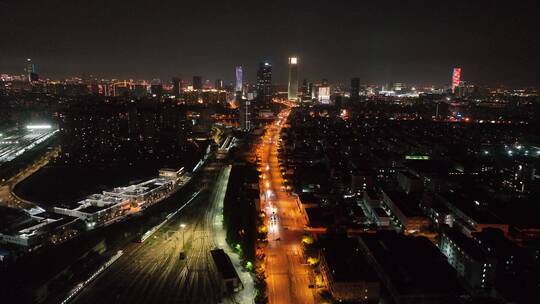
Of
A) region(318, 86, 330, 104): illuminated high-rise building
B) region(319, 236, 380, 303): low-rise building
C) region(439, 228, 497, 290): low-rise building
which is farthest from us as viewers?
region(318, 86, 330, 104): illuminated high-rise building

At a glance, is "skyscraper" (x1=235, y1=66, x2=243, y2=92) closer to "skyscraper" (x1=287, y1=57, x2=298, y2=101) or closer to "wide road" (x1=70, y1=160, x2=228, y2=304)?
"skyscraper" (x1=287, y1=57, x2=298, y2=101)

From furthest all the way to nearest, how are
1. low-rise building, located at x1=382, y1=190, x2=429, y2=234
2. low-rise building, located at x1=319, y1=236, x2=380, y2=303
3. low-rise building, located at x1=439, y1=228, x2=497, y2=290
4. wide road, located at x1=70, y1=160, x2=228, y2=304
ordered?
low-rise building, located at x1=382, y1=190, x2=429, y2=234, low-rise building, located at x1=439, y1=228, x2=497, y2=290, wide road, located at x1=70, y1=160, x2=228, y2=304, low-rise building, located at x1=319, y1=236, x2=380, y2=303

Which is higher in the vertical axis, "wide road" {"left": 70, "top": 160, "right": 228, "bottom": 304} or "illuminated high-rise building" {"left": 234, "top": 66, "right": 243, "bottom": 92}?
"illuminated high-rise building" {"left": 234, "top": 66, "right": 243, "bottom": 92}

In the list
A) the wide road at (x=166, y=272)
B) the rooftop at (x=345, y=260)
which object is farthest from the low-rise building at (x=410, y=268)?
the wide road at (x=166, y=272)

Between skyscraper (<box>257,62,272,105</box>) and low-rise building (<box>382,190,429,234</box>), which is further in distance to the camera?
skyscraper (<box>257,62,272,105</box>)

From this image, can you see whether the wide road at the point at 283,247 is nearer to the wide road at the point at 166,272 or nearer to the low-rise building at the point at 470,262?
the wide road at the point at 166,272

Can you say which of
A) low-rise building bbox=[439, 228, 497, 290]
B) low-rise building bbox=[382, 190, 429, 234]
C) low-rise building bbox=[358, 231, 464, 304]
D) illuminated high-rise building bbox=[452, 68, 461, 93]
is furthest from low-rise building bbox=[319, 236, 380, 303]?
illuminated high-rise building bbox=[452, 68, 461, 93]

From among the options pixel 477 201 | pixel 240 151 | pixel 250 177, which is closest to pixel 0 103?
pixel 240 151

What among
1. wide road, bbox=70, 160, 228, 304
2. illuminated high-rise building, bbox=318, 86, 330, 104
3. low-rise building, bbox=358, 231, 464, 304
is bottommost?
wide road, bbox=70, 160, 228, 304

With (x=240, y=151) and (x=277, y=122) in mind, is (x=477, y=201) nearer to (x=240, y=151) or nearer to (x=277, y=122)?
(x=240, y=151)
